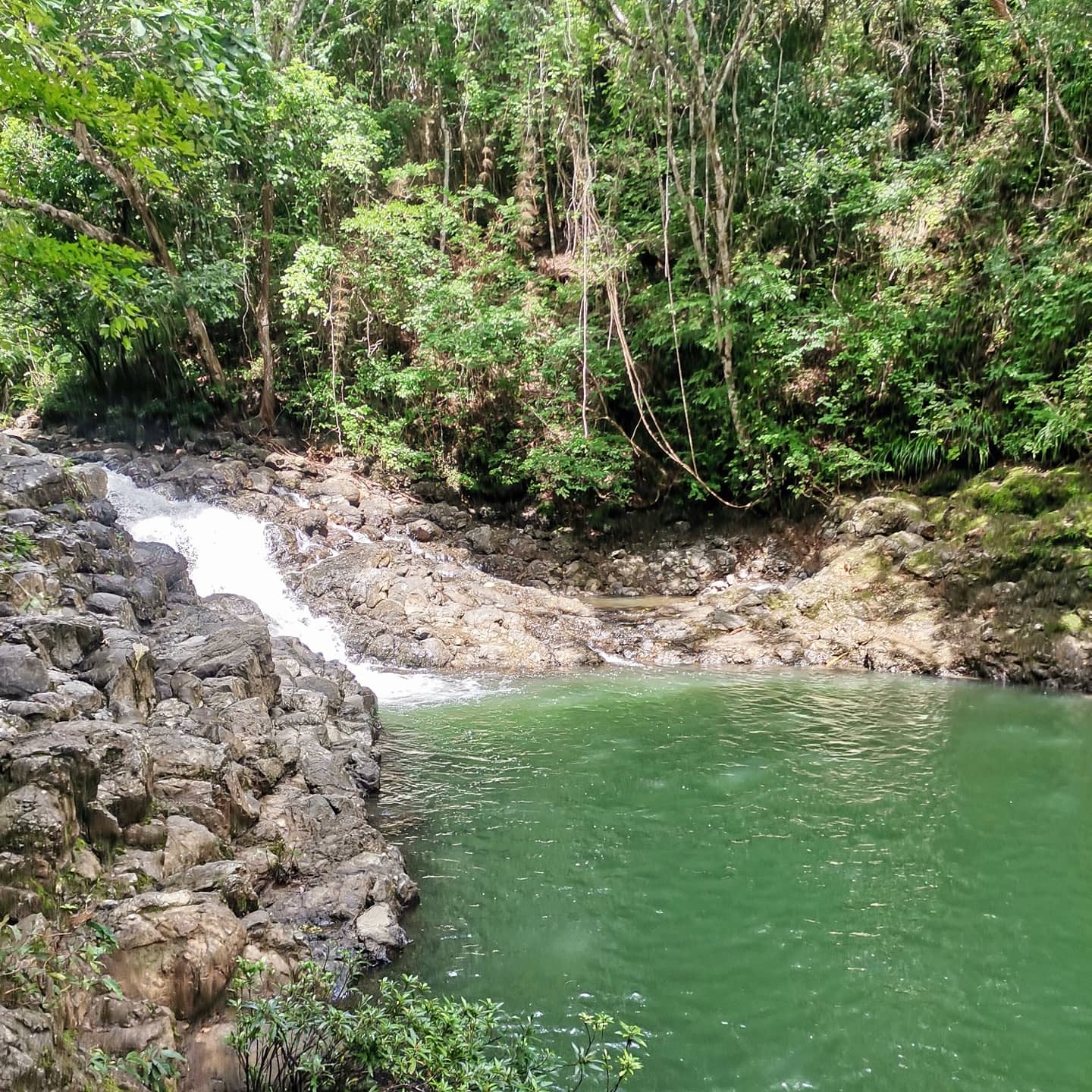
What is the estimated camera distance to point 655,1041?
143 inches

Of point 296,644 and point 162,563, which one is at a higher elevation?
point 162,563

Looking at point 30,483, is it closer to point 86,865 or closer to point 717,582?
point 86,865

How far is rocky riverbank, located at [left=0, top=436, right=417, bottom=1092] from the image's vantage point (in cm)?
323

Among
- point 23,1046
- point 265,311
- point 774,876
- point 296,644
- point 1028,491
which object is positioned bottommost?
point 296,644

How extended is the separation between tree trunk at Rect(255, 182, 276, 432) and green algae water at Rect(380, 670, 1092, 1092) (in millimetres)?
12758

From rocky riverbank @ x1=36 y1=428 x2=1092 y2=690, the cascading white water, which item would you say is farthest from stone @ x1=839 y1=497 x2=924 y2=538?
the cascading white water

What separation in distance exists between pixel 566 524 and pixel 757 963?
12.9 m

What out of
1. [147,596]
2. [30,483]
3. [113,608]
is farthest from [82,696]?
[30,483]

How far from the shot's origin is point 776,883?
5.14m

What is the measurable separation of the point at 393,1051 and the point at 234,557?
12201 millimetres

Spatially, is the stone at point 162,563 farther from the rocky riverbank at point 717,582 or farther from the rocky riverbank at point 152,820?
the rocky riverbank at point 717,582

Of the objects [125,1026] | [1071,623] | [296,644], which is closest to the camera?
[125,1026]

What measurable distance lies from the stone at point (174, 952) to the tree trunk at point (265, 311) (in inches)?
656

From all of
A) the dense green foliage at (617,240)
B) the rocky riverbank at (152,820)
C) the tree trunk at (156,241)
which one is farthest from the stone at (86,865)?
the tree trunk at (156,241)
